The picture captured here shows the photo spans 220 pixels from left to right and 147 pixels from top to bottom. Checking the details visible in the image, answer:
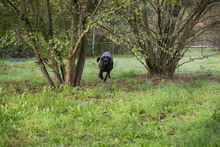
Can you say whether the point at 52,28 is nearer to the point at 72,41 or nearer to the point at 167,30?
the point at 72,41

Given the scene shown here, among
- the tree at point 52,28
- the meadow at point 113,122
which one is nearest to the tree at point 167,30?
the tree at point 52,28

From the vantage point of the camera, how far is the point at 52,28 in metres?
6.84

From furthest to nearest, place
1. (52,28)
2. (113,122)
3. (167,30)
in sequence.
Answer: (167,30) → (52,28) → (113,122)

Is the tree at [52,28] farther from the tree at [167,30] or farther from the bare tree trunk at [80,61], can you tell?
the tree at [167,30]

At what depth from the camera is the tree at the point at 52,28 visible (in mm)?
6246

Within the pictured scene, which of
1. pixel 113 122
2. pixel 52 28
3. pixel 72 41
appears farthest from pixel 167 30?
pixel 113 122

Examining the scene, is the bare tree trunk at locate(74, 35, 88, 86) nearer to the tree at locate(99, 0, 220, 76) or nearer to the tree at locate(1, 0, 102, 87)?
the tree at locate(1, 0, 102, 87)

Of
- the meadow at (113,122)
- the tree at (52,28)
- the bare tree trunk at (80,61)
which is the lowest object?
the meadow at (113,122)

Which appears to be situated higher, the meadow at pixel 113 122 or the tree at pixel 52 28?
the tree at pixel 52 28

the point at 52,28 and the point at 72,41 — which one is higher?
the point at 52,28

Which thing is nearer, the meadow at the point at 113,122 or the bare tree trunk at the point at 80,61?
the meadow at the point at 113,122

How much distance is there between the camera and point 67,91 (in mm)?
6105

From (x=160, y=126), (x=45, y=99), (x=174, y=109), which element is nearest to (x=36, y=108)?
(x=45, y=99)

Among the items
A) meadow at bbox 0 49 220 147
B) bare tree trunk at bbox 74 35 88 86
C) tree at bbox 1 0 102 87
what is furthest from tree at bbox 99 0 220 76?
meadow at bbox 0 49 220 147
